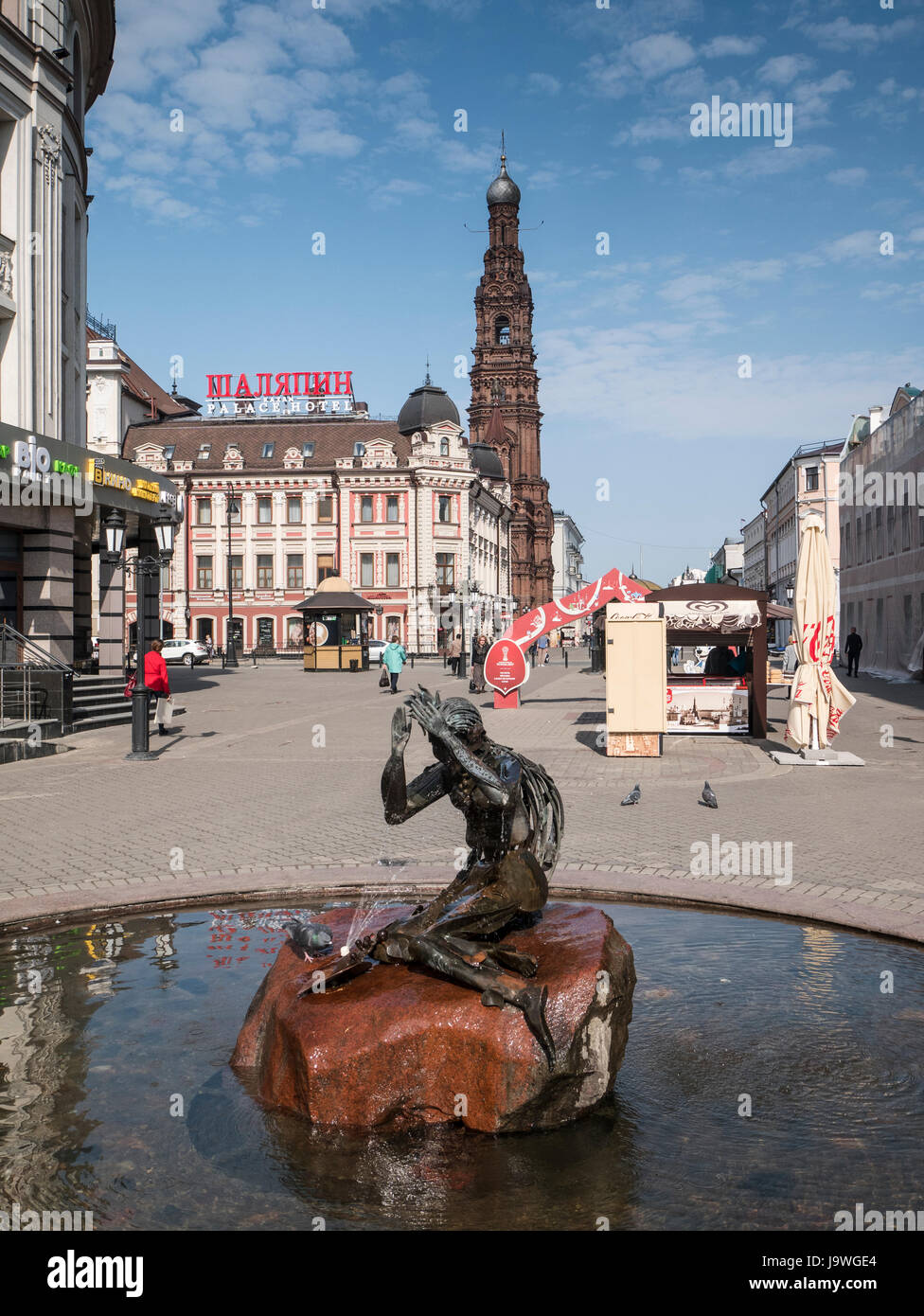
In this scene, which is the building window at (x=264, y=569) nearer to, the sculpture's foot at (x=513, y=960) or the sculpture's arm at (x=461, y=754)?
the sculpture's arm at (x=461, y=754)

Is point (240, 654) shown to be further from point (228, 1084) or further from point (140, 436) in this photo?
point (228, 1084)

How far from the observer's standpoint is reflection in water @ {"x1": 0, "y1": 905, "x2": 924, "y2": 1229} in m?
3.68

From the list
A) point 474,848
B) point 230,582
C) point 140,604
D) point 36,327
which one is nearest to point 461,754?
point 474,848

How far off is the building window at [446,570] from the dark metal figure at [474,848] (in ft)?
217

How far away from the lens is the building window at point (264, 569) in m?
71.7

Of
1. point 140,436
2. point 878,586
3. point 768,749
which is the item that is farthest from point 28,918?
point 140,436

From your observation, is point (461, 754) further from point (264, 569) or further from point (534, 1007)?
point (264, 569)

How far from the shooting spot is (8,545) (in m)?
20.5

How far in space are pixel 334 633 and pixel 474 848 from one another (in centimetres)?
4452

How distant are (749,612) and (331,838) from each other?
38.5ft

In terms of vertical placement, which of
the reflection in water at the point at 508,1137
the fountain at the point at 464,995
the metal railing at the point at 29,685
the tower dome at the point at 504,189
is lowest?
the reflection in water at the point at 508,1137

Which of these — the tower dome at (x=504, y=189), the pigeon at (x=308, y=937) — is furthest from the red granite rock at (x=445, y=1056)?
the tower dome at (x=504, y=189)

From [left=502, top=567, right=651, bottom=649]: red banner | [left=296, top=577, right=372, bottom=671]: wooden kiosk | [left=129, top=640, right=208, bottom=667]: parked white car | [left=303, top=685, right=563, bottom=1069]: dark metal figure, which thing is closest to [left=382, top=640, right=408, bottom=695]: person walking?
[left=502, top=567, right=651, bottom=649]: red banner
